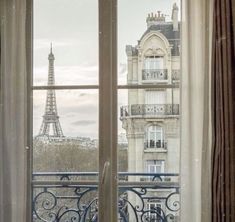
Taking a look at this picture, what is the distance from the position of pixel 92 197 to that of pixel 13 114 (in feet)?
2.27

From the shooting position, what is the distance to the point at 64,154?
108 inches

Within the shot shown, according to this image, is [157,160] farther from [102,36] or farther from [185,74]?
[102,36]

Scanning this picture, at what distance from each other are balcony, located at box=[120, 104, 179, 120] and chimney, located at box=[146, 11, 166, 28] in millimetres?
493

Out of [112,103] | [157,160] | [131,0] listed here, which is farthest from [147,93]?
[131,0]

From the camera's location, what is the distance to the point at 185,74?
2.58 metres

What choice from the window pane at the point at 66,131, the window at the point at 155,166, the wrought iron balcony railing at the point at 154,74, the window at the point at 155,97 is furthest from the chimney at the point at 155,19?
the window at the point at 155,166

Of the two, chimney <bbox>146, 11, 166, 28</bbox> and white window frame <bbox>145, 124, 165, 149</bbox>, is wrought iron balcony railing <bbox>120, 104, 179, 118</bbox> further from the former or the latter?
chimney <bbox>146, 11, 166, 28</bbox>

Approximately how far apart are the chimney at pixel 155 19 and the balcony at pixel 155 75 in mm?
277

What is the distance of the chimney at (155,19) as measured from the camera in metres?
2.68

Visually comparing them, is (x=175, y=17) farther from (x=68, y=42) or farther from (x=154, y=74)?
(x=68, y=42)

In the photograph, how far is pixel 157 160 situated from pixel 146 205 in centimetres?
28

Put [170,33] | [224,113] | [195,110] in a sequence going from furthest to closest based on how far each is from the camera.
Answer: [170,33], [195,110], [224,113]

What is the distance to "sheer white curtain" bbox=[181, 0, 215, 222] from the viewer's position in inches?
100

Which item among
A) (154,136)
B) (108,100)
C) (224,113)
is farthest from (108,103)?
(224,113)
